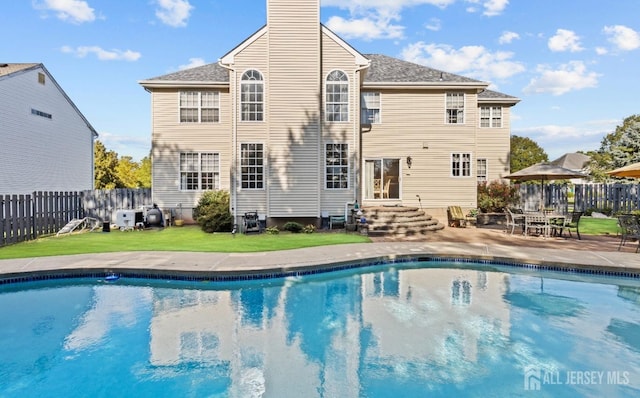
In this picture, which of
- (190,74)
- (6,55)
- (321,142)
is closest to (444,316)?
(321,142)

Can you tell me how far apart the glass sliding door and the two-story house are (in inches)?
2.1

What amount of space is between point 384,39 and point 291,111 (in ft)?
46.8

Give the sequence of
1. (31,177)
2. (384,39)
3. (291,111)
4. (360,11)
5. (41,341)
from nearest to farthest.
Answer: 1. (41,341)
2. (291,111)
3. (31,177)
4. (360,11)
5. (384,39)

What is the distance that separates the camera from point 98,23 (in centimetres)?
1812

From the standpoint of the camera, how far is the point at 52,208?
47.7 ft

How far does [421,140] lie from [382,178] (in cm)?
279

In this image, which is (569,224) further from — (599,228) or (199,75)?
(199,75)

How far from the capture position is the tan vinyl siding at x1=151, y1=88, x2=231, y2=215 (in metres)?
16.9

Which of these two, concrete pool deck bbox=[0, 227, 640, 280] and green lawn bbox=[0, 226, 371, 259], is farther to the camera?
green lawn bbox=[0, 226, 371, 259]

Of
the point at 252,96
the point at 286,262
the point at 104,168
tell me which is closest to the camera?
the point at 286,262

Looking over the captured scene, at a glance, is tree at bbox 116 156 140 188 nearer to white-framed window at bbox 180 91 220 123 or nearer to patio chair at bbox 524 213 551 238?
white-framed window at bbox 180 91 220 123

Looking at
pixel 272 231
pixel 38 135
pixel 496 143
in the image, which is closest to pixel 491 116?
pixel 496 143

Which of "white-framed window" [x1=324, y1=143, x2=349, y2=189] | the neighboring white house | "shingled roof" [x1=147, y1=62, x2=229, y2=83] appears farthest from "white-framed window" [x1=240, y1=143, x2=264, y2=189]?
the neighboring white house

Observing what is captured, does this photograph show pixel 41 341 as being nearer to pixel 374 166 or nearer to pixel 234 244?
pixel 234 244
